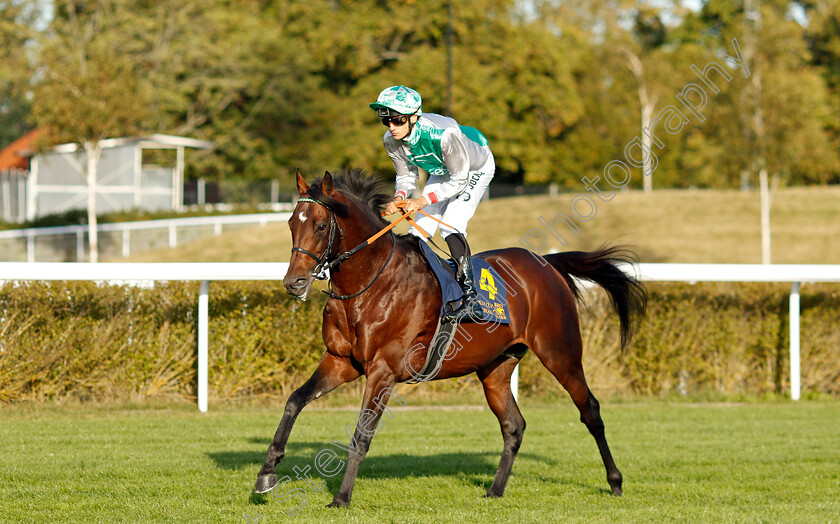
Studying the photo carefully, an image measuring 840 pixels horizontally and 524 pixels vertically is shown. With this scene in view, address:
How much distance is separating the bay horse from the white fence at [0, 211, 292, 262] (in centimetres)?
1508

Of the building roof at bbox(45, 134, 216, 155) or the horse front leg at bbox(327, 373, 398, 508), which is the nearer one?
the horse front leg at bbox(327, 373, 398, 508)

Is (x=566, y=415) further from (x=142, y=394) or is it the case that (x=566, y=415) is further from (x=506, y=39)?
(x=506, y=39)

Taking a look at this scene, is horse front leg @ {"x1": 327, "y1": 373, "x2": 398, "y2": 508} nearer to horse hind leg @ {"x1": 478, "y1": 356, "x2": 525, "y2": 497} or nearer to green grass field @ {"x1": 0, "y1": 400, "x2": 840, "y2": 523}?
green grass field @ {"x1": 0, "y1": 400, "x2": 840, "y2": 523}

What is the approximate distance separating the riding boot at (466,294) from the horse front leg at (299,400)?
1.96ft

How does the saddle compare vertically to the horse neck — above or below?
below

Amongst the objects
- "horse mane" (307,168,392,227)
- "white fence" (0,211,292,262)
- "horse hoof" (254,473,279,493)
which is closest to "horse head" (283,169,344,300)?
"horse mane" (307,168,392,227)

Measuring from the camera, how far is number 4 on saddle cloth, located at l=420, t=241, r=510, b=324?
447 centimetres

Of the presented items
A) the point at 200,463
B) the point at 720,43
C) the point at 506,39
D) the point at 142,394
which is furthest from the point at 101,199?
the point at 720,43

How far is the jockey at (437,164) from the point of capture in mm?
4465

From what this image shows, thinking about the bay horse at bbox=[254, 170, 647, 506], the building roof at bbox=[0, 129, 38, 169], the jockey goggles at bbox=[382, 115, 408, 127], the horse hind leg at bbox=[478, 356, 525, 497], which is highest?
the building roof at bbox=[0, 129, 38, 169]

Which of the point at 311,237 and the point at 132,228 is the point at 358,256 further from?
the point at 132,228

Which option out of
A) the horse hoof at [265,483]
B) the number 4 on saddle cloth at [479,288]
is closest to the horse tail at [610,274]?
the number 4 on saddle cloth at [479,288]

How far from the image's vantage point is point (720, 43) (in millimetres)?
40719

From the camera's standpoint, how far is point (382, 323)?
4242 mm
